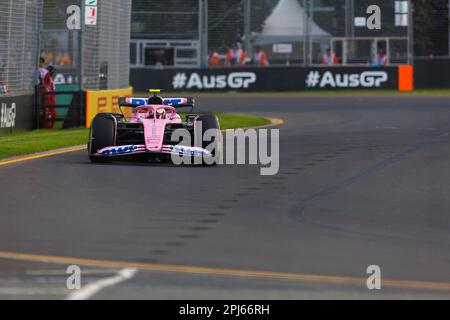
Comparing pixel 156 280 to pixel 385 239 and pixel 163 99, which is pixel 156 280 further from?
pixel 163 99

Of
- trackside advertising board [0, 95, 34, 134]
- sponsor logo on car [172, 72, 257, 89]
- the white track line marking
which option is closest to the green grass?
trackside advertising board [0, 95, 34, 134]

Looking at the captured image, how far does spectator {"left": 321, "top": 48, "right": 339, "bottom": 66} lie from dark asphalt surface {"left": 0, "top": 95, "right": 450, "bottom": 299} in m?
26.8

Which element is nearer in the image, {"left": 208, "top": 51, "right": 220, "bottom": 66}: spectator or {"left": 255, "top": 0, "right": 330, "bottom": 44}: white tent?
→ {"left": 255, "top": 0, "right": 330, "bottom": 44}: white tent

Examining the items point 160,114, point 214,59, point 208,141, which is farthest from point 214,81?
point 208,141

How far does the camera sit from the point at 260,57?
4809 centimetres

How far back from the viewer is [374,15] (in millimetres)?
48312

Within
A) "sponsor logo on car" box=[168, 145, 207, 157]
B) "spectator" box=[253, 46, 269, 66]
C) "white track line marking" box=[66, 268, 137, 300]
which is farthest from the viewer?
"spectator" box=[253, 46, 269, 66]

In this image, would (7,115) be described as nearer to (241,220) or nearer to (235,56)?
(241,220)

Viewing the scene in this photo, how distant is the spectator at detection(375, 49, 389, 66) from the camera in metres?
48.6

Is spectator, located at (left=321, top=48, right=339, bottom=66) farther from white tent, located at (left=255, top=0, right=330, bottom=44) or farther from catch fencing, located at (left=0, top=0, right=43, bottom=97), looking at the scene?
catch fencing, located at (left=0, top=0, right=43, bottom=97)

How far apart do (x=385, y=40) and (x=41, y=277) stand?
40.6 metres
